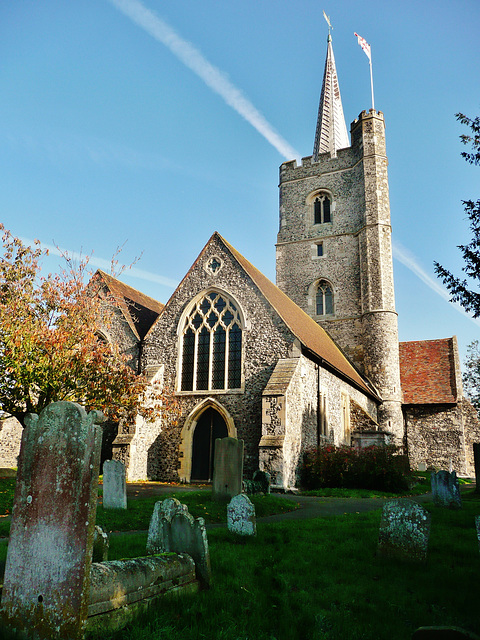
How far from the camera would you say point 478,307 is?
1131 centimetres

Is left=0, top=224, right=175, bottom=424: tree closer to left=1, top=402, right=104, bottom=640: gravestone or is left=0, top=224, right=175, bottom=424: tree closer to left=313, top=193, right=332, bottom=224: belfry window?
left=1, top=402, right=104, bottom=640: gravestone

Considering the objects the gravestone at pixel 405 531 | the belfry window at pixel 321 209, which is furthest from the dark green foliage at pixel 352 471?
the belfry window at pixel 321 209

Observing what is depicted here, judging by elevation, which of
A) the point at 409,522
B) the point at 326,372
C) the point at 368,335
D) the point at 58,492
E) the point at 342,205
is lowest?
the point at 409,522

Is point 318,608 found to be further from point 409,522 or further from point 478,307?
point 478,307

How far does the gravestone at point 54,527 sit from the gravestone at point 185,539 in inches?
59.2

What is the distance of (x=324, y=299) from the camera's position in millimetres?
27812

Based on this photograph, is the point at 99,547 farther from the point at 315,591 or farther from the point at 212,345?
the point at 212,345

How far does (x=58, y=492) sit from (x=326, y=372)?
16.3m

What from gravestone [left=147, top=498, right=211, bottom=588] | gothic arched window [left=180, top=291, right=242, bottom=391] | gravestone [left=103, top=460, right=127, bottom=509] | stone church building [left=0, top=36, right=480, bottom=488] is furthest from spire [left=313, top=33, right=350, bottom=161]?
gravestone [left=147, top=498, right=211, bottom=588]

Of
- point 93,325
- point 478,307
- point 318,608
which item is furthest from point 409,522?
point 93,325

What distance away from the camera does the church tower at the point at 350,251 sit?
25.1m

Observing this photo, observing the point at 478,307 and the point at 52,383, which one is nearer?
the point at 478,307

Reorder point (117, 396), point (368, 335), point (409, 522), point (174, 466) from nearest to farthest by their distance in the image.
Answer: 1. point (409, 522)
2. point (117, 396)
3. point (174, 466)
4. point (368, 335)

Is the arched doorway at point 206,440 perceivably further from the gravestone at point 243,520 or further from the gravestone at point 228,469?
the gravestone at point 243,520
